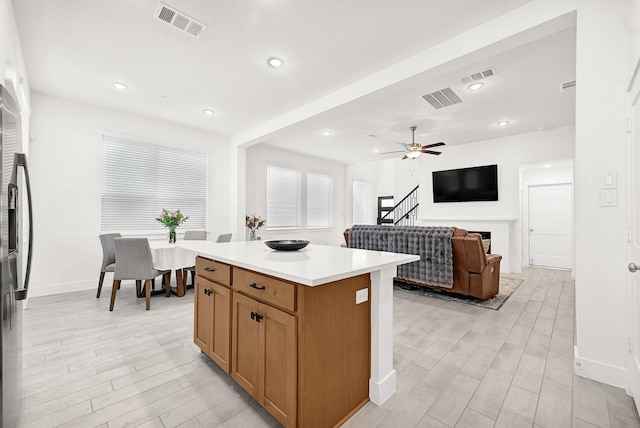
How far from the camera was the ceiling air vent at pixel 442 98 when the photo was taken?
3.86 m

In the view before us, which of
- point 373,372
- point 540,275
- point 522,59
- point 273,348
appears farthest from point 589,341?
point 540,275

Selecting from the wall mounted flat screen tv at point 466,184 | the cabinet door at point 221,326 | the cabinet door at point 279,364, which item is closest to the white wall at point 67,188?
the cabinet door at point 221,326

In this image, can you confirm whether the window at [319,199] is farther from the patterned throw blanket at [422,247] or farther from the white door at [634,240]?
the white door at [634,240]

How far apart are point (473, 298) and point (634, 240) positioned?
237cm

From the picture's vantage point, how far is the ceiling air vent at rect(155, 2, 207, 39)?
7.82 ft

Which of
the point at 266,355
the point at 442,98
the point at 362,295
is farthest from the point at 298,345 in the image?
the point at 442,98

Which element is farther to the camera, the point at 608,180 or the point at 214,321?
the point at 214,321

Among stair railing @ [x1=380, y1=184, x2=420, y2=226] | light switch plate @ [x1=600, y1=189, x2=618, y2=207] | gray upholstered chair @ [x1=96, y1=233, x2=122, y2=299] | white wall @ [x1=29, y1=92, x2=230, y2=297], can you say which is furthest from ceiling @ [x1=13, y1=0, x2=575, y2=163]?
stair railing @ [x1=380, y1=184, x2=420, y2=226]

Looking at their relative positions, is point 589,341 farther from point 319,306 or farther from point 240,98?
point 240,98

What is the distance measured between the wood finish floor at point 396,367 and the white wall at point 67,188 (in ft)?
3.14

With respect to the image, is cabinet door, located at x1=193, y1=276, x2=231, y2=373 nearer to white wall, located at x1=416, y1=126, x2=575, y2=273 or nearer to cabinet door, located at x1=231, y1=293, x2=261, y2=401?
cabinet door, located at x1=231, y1=293, x2=261, y2=401

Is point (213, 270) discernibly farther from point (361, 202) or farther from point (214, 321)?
point (361, 202)

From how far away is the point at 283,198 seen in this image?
7.11 meters

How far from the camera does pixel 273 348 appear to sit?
147 cm
